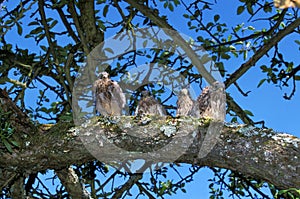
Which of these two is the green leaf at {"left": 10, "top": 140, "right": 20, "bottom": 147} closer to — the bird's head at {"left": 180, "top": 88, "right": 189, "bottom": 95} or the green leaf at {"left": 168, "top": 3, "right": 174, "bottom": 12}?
the bird's head at {"left": 180, "top": 88, "right": 189, "bottom": 95}

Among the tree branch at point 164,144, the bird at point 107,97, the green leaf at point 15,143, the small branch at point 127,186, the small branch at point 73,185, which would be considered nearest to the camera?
the tree branch at point 164,144

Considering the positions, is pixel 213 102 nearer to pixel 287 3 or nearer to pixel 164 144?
pixel 164 144

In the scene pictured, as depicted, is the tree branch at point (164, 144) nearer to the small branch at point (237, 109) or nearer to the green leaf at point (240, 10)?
the small branch at point (237, 109)

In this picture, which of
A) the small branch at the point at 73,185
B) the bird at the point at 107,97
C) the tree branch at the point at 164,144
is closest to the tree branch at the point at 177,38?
the bird at the point at 107,97

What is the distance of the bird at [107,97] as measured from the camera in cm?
370


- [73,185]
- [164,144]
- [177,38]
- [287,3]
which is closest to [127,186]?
[73,185]

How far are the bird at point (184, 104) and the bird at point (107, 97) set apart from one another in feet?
1.55

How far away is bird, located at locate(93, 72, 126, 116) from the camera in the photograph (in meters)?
3.70

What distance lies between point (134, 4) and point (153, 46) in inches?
17.9

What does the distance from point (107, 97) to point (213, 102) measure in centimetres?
78

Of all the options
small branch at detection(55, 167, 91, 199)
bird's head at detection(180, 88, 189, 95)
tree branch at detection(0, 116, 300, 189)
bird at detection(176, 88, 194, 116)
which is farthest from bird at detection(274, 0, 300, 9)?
bird's head at detection(180, 88, 189, 95)

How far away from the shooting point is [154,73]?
4230 millimetres

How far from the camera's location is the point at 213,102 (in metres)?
3.61

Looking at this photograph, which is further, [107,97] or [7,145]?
[107,97]
